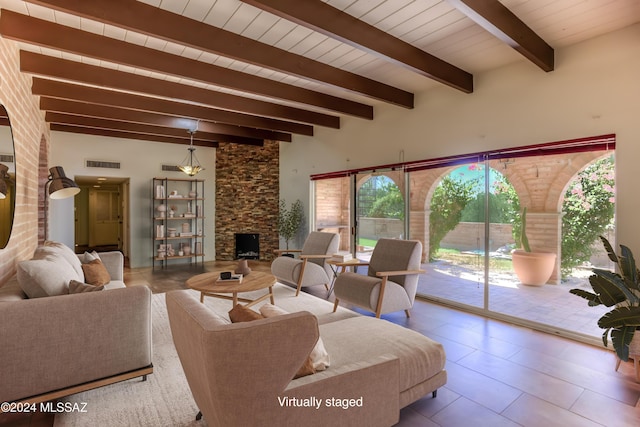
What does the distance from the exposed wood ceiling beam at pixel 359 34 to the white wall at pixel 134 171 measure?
5.97 metres

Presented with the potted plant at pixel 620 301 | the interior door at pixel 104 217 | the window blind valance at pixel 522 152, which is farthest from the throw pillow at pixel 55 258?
the interior door at pixel 104 217

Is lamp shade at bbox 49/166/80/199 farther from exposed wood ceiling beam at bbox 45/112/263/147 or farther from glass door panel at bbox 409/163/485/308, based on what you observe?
glass door panel at bbox 409/163/485/308

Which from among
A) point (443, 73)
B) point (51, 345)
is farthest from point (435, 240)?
point (51, 345)

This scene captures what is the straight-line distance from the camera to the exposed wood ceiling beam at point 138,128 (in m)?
5.72

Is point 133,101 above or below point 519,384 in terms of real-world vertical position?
above

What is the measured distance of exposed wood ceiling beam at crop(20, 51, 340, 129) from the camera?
140 inches

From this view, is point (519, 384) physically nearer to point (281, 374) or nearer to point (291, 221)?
point (281, 374)

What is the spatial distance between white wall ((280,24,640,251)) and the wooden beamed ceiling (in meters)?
0.22

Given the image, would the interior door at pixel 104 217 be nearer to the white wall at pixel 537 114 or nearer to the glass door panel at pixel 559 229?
the white wall at pixel 537 114

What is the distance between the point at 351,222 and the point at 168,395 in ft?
13.9

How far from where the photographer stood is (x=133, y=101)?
15.4ft

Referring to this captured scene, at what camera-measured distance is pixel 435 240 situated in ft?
16.0

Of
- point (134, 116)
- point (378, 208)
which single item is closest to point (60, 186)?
point (134, 116)

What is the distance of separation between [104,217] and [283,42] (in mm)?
10460
